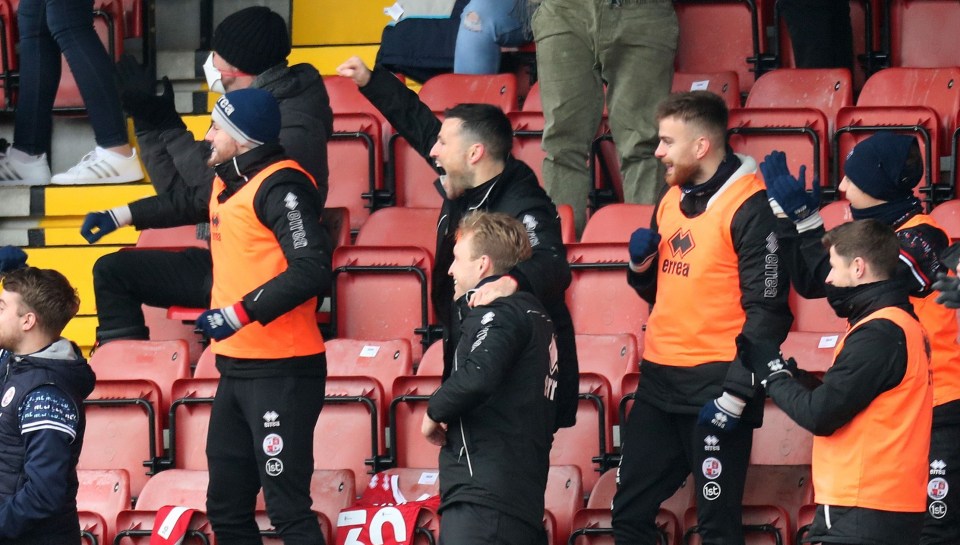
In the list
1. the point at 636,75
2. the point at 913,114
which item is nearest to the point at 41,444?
the point at 636,75

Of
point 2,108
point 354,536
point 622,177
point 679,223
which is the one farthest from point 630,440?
point 2,108

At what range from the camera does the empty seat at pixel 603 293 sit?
20.5 feet

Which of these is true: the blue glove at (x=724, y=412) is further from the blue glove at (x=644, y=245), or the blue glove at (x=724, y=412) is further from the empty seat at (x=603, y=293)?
the empty seat at (x=603, y=293)

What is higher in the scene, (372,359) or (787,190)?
(787,190)

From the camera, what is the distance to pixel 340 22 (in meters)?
9.24

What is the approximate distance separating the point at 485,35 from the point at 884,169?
3.55 metres

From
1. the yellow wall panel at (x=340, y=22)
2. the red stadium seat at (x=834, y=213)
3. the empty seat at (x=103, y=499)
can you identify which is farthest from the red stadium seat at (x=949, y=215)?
the yellow wall panel at (x=340, y=22)

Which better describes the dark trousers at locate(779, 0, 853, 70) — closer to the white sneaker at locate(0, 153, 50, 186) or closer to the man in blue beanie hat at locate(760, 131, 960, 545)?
the man in blue beanie hat at locate(760, 131, 960, 545)

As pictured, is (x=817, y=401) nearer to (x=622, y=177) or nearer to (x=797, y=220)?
(x=797, y=220)

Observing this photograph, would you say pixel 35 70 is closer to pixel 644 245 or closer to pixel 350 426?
pixel 350 426

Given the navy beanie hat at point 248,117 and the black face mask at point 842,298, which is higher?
the navy beanie hat at point 248,117

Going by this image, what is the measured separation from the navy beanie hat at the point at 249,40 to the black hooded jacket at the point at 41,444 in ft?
4.75

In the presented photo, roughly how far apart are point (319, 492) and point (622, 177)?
2.32 metres

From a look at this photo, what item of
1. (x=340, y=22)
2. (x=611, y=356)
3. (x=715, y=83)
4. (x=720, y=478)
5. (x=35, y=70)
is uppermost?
(x=340, y=22)
